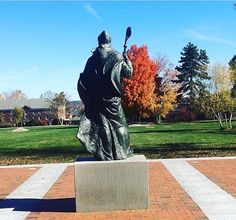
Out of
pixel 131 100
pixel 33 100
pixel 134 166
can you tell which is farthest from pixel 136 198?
pixel 33 100

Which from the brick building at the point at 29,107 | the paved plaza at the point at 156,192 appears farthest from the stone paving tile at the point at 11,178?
the brick building at the point at 29,107

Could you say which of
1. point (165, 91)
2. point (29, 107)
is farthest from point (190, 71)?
point (29, 107)

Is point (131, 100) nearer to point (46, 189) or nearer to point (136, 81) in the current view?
point (136, 81)

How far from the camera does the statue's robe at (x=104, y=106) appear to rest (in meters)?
7.43

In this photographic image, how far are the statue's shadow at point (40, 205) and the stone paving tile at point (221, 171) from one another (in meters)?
3.08

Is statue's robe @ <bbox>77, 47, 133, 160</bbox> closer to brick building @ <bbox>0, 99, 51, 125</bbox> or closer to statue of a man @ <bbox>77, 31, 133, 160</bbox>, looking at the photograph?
statue of a man @ <bbox>77, 31, 133, 160</bbox>

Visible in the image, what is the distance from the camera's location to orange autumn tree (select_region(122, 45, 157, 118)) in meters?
44.9

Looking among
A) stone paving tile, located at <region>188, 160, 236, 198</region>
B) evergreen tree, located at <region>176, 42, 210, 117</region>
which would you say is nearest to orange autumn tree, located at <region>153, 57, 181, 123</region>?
evergreen tree, located at <region>176, 42, 210, 117</region>

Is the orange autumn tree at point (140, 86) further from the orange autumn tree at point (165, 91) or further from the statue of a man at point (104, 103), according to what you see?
the statue of a man at point (104, 103)

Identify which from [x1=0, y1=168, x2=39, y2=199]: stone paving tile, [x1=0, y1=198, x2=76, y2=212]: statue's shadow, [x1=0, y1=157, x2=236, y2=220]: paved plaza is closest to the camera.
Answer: [x1=0, y1=157, x2=236, y2=220]: paved plaza

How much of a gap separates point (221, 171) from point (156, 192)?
3.05 m

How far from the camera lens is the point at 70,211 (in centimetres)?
732

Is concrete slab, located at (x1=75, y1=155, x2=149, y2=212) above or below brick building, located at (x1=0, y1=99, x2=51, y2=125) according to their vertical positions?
below

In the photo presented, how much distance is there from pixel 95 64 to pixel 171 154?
28.2ft
